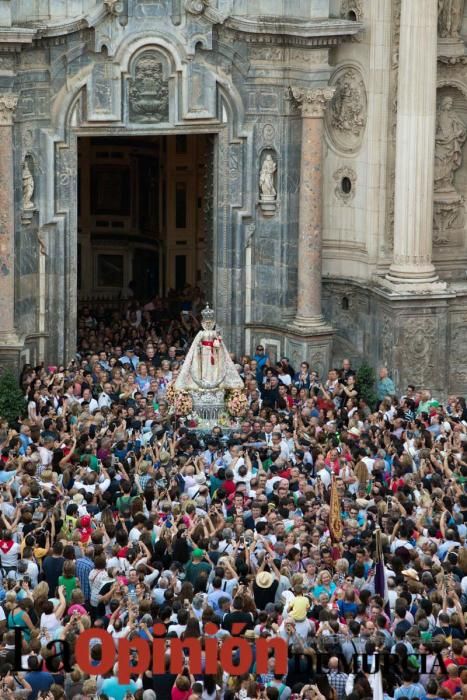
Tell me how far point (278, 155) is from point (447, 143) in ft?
12.0

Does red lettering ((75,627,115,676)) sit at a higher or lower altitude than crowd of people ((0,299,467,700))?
lower

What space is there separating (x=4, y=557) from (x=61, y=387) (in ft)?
34.1

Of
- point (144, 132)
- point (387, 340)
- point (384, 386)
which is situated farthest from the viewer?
point (144, 132)

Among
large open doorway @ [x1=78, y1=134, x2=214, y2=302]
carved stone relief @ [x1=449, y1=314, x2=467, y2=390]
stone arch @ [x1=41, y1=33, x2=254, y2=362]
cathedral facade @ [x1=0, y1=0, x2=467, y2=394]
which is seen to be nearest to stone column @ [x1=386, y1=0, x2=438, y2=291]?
cathedral facade @ [x1=0, y1=0, x2=467, y2=394]

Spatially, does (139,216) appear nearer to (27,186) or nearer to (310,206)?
(310,206)

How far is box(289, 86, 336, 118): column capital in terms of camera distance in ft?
149

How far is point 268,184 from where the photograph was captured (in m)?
46.5

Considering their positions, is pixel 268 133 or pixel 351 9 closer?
pixel 351 9

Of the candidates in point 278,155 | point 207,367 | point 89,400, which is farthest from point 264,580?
point 278,155

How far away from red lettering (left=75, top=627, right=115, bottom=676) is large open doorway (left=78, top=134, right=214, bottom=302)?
26.1m

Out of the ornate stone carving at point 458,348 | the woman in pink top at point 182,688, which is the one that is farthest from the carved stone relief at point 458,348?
the woman in pink top at point 182,688

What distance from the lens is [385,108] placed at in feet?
150

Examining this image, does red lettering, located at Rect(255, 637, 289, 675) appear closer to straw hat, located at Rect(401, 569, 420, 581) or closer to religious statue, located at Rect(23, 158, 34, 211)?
straw hat, located at Rect(401, 569, 420, 581)

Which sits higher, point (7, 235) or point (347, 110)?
point (347, 110)
